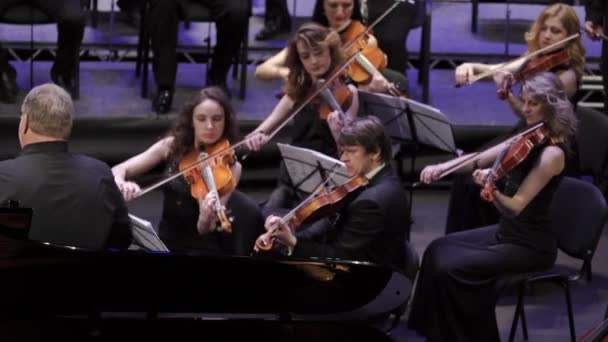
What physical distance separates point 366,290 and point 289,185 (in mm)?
1952

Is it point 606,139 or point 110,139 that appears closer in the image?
point 606,139

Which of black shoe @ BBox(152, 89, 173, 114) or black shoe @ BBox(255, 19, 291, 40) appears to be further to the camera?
black shoe @ BBox(255, 19, 291, 40)

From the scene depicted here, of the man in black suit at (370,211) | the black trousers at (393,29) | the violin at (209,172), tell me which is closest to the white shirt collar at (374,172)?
the man in black suit at (370,211)

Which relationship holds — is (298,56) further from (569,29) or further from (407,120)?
(569,29)

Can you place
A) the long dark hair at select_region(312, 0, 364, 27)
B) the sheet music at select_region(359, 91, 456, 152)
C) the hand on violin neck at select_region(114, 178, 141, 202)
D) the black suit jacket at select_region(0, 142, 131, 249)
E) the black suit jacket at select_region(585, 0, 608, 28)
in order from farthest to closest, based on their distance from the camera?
the black suit jacket at select_region(585, 0, 608, 28)
the long dark hair at select_region(312, 0, 364, 27)
the sheet music at select_region(359, 91, 456, 152)
the hand on violin neck at select_region(114, 178, 141, 202)
the black suit jacket at select_region(0, 142, 131, 249)

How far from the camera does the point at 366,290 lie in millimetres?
3865

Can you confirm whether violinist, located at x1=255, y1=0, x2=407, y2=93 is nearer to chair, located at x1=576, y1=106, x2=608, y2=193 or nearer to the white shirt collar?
chair, located at x1=576, y1=106, x2=608, y2=193

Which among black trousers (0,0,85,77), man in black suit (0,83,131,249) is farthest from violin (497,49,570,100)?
black trousers (0,0,85,77)

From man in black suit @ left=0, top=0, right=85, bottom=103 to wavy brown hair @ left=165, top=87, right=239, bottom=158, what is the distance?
194 cm

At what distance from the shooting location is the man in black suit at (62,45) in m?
6.95

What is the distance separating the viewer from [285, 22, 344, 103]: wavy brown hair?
580 centimetres

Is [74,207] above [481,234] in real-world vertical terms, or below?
above

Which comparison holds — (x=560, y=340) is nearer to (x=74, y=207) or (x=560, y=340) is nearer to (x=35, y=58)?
(x=74, y=207)

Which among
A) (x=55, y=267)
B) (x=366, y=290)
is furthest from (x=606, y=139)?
(x=55, y=267)
